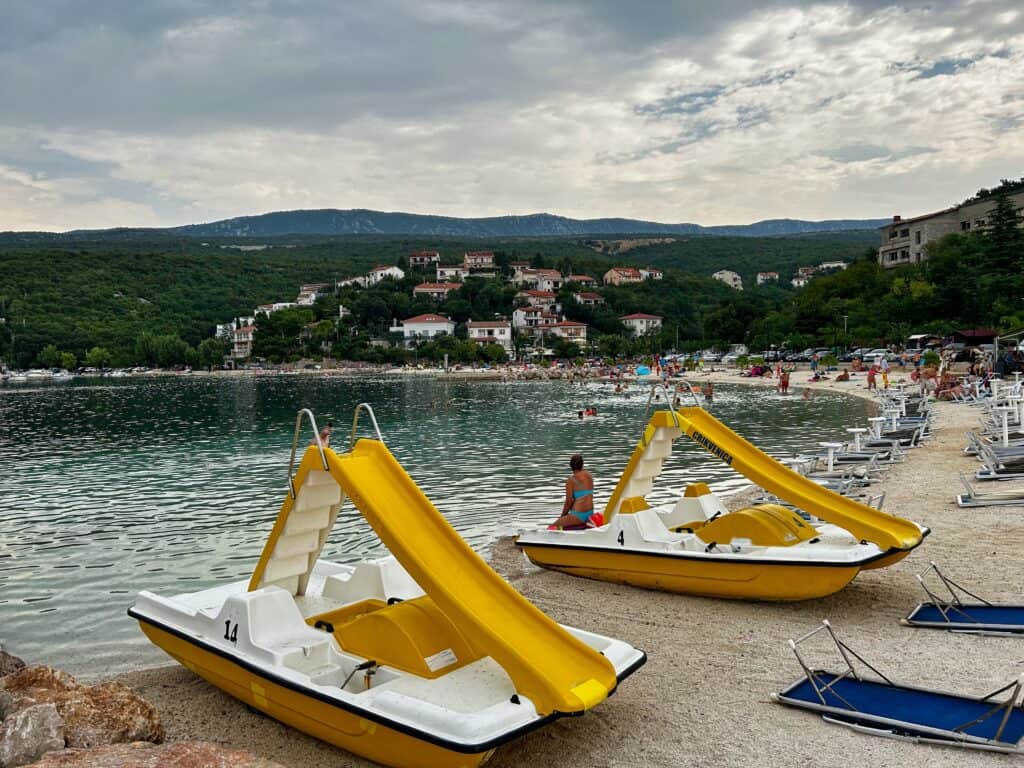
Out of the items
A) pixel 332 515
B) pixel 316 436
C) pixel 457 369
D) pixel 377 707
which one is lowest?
pixel 457 369

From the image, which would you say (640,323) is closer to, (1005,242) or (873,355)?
(873,355)

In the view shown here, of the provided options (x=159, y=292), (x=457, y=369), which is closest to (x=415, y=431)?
(x=457, y=369)

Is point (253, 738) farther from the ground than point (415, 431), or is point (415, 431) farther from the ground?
point (253, 738)

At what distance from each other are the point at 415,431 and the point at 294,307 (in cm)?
11807

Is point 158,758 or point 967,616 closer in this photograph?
point 158,758

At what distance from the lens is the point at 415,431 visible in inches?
1390

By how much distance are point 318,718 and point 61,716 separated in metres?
1.72

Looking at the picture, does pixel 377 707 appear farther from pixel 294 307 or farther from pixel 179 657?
pixel 294 307

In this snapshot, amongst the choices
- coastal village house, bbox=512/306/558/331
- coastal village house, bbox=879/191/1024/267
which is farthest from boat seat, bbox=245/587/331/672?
coastal village house, bbox=512/306/558/331

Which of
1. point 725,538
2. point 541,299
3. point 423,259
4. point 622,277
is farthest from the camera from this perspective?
point 423,259

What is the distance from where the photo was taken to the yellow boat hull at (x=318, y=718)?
4953 mm

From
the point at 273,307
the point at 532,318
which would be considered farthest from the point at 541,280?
the point at 273,307

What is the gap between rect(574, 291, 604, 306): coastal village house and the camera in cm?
15088

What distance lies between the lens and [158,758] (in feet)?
15.2
